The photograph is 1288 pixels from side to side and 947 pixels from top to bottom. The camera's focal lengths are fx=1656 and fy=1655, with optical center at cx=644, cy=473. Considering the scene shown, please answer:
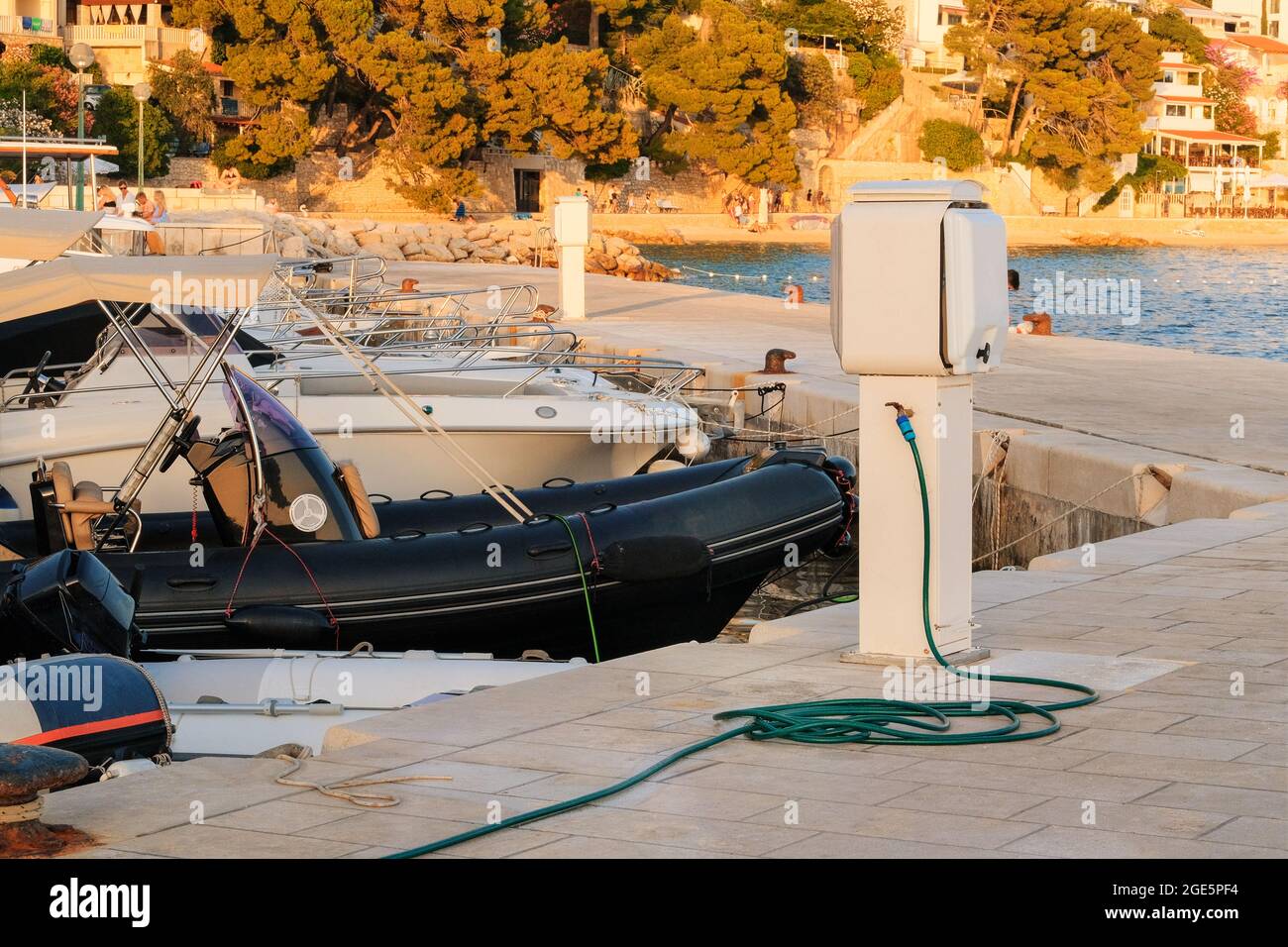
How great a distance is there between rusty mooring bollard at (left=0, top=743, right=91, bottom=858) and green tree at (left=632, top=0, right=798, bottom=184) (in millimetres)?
63819

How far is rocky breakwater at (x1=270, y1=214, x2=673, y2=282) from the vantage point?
36.0 metres

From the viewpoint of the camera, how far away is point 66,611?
19.3 feet

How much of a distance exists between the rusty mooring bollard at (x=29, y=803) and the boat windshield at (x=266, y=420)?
13.8 feet

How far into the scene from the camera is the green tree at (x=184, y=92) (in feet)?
175

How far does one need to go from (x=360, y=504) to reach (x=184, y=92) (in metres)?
49.2

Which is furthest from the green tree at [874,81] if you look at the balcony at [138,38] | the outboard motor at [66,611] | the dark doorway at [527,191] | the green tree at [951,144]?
the outboard motor at [66,611]

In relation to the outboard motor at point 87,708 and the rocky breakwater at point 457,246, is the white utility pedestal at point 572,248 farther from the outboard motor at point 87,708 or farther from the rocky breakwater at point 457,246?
the rocky breakwater at point 457,246

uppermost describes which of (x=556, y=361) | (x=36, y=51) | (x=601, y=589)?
(x=36, y=51)

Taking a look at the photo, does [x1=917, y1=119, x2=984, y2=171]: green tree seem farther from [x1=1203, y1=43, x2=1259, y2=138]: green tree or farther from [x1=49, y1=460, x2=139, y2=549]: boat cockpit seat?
[x1=49, y1=460, x2=139, y2=549]: boat cockpit seat

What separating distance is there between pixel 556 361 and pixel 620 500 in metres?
3.11

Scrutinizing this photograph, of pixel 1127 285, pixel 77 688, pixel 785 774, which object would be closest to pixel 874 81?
pixel 1127 285

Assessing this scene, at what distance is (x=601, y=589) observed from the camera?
7559mm
